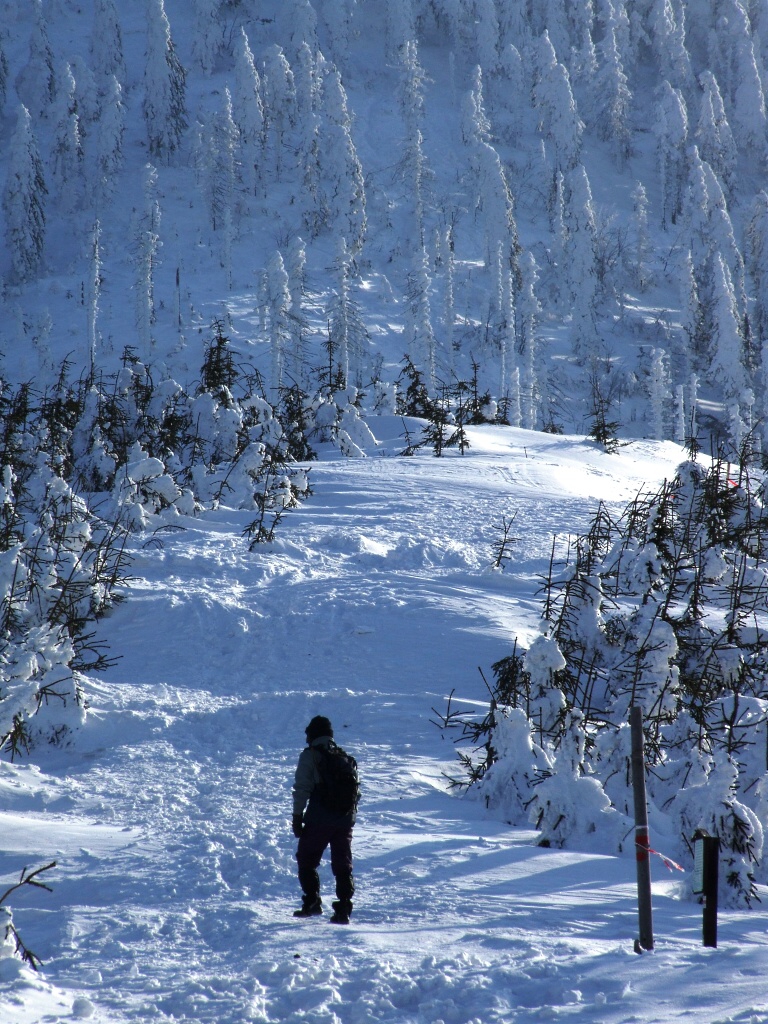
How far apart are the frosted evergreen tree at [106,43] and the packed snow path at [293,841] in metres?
60.0

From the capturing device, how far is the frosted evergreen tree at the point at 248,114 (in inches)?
2142

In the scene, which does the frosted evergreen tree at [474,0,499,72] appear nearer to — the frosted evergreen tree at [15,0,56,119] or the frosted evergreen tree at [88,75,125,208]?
the frosted evergreen tree at [88,75,125,208]

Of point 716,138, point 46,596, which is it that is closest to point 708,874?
point 46,596

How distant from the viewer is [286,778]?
6965mm

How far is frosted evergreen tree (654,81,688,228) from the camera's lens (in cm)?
6619

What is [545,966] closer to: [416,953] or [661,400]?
[416,953]

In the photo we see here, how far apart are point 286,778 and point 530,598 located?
16.6ft

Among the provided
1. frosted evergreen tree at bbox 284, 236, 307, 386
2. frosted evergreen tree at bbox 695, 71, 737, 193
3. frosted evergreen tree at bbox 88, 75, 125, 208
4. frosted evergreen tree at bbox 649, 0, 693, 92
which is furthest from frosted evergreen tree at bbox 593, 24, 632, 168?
frosted evergreen tree at bbox 284, 236, 307, 386

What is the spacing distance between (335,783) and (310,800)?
0.57ft

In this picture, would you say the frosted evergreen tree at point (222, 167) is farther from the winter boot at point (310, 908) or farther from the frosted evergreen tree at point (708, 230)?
the winter boot at point (310, 908)

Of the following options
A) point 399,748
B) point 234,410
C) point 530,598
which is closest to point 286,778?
point 399,748

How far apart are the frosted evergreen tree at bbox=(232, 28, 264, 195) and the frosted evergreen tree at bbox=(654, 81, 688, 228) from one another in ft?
97.5

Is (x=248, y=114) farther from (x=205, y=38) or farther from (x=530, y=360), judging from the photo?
(x=530, y=360)

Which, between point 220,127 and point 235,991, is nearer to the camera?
point 235,991
